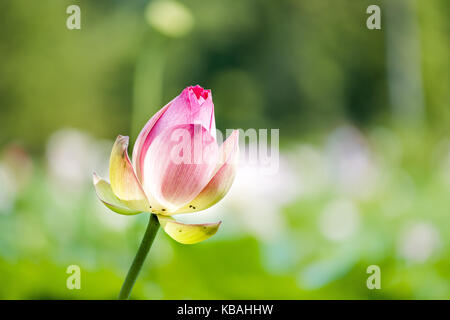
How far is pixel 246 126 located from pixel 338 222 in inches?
139

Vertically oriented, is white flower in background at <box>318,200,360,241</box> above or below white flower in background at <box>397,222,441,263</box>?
above

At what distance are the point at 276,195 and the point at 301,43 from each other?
15.6ft

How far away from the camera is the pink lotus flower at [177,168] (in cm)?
24

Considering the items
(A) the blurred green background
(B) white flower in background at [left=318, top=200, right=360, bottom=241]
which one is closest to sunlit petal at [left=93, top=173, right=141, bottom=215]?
(A) the blurred green background

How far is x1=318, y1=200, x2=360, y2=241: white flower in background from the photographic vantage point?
34.5 inches

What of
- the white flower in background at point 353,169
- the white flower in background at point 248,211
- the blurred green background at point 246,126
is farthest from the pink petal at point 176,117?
the white flower in background at point 353,169

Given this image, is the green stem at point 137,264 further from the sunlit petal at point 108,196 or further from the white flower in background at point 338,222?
the white flower in background at point 338,222

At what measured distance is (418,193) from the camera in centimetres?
148

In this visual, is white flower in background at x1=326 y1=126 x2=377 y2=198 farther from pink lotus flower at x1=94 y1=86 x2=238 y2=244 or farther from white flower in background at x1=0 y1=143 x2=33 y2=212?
pink lotus flower at x1=94 y1=86 x2=238 y2=244

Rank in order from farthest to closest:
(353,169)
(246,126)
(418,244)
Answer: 1. (246,126)
2. (353,169)
3. (418,244)

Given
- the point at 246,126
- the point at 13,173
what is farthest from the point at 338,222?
the point at 246,126

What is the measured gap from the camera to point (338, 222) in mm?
943

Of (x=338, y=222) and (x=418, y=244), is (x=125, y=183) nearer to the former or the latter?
(x=418, y=244)

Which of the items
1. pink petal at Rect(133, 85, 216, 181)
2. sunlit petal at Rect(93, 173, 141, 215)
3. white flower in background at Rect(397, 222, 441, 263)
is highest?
pink petal at Rect(133, 85, 216, 181)
